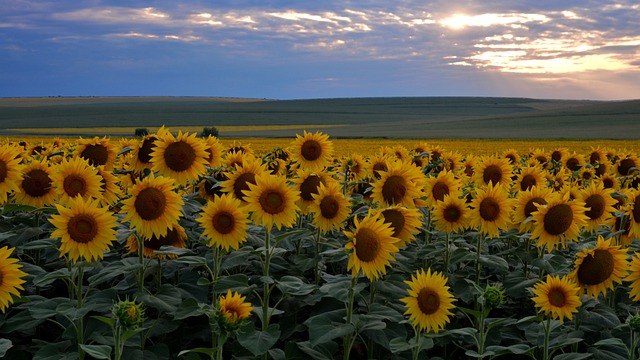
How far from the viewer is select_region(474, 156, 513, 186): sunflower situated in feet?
24.8

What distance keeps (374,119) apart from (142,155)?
444ft

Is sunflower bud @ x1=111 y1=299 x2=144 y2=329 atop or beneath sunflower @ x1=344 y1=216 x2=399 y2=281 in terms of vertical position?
beneath

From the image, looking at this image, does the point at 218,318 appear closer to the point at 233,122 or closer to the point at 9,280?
the point at 9,280

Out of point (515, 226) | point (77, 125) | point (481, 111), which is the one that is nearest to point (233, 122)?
point (77, 125)

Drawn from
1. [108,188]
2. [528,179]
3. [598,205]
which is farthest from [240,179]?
[528,179]

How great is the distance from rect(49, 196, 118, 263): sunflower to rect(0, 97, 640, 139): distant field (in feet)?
215

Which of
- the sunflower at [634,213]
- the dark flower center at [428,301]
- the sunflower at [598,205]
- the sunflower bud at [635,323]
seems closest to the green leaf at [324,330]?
the dark flower center at [428,301]

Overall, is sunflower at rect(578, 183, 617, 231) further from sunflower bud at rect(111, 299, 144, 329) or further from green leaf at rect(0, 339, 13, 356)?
green leaf at rect(0, 339, 13, 356)

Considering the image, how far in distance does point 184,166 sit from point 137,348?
160 centimetres

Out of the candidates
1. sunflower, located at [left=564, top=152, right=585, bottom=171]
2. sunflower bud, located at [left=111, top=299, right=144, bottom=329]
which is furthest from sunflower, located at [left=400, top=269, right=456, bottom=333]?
sunflower, located at [left=564, top=152, right=585, bottom=171]

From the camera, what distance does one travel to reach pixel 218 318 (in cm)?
341

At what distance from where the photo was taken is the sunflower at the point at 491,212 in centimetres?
537

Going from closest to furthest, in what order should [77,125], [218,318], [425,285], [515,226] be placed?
[218,318] → [425,285] → [515,226] → [77,125]

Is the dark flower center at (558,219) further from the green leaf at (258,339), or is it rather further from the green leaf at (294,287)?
the green leaf at (258,339)
